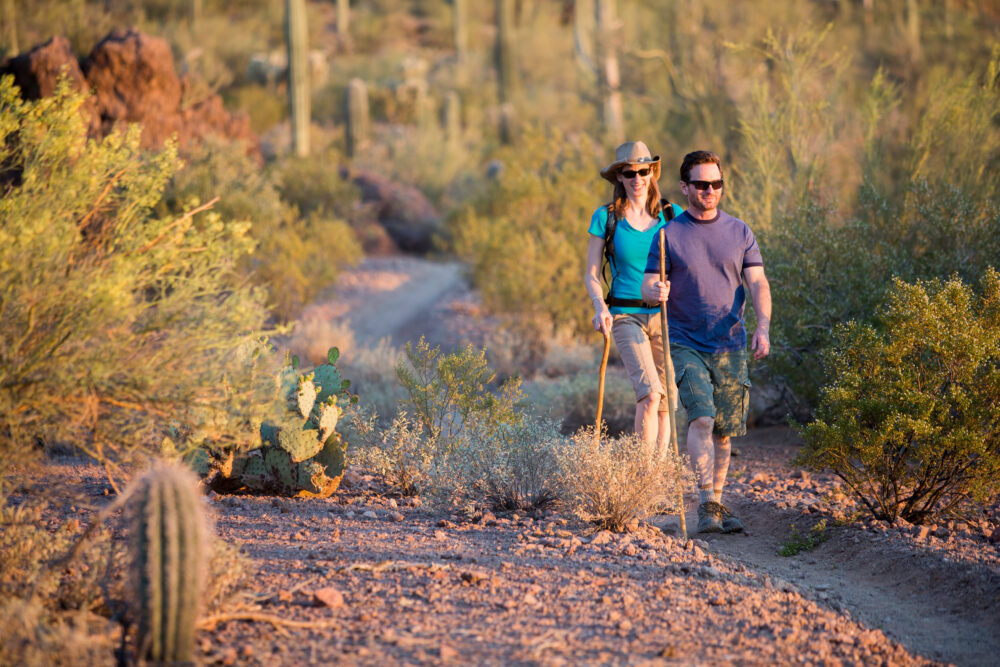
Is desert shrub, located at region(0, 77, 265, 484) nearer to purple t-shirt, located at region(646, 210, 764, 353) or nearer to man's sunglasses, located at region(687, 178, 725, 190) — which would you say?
purple t-shirt, located at region(646, 210, 764, 353)

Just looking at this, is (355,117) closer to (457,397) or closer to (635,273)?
(457,397)

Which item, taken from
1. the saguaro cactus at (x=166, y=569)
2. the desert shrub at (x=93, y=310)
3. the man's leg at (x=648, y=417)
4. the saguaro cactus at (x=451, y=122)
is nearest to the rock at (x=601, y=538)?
the man's leg at (x=648, y=417)

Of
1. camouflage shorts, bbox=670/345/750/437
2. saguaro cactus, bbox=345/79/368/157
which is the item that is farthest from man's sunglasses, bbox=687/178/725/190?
saguaro cactus, bbox=345/79/368/157

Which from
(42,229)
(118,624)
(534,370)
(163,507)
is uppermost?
(42,229)

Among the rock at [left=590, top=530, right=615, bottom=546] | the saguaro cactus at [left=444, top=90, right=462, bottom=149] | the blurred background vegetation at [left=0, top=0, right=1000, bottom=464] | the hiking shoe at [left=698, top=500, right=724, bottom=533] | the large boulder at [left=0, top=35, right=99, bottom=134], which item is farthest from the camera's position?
the saguaro cactus at [left=444, top=90, right=462, bottom=149]

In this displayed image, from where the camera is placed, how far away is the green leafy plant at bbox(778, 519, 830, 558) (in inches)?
189

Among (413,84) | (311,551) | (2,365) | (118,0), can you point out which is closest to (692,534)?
(311,551)

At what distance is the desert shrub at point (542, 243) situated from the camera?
36.4 ft

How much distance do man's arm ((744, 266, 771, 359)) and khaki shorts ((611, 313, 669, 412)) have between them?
532 millimetres

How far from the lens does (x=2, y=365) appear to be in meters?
3.38

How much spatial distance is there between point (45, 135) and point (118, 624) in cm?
218

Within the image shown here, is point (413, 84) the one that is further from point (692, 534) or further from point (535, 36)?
point (692, 534)

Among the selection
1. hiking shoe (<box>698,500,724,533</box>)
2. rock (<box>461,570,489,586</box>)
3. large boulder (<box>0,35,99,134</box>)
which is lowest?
hiking shoe (<box>698,500,724,533</box>)

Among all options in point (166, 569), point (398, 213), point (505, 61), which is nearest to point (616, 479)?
point (166, 569)
